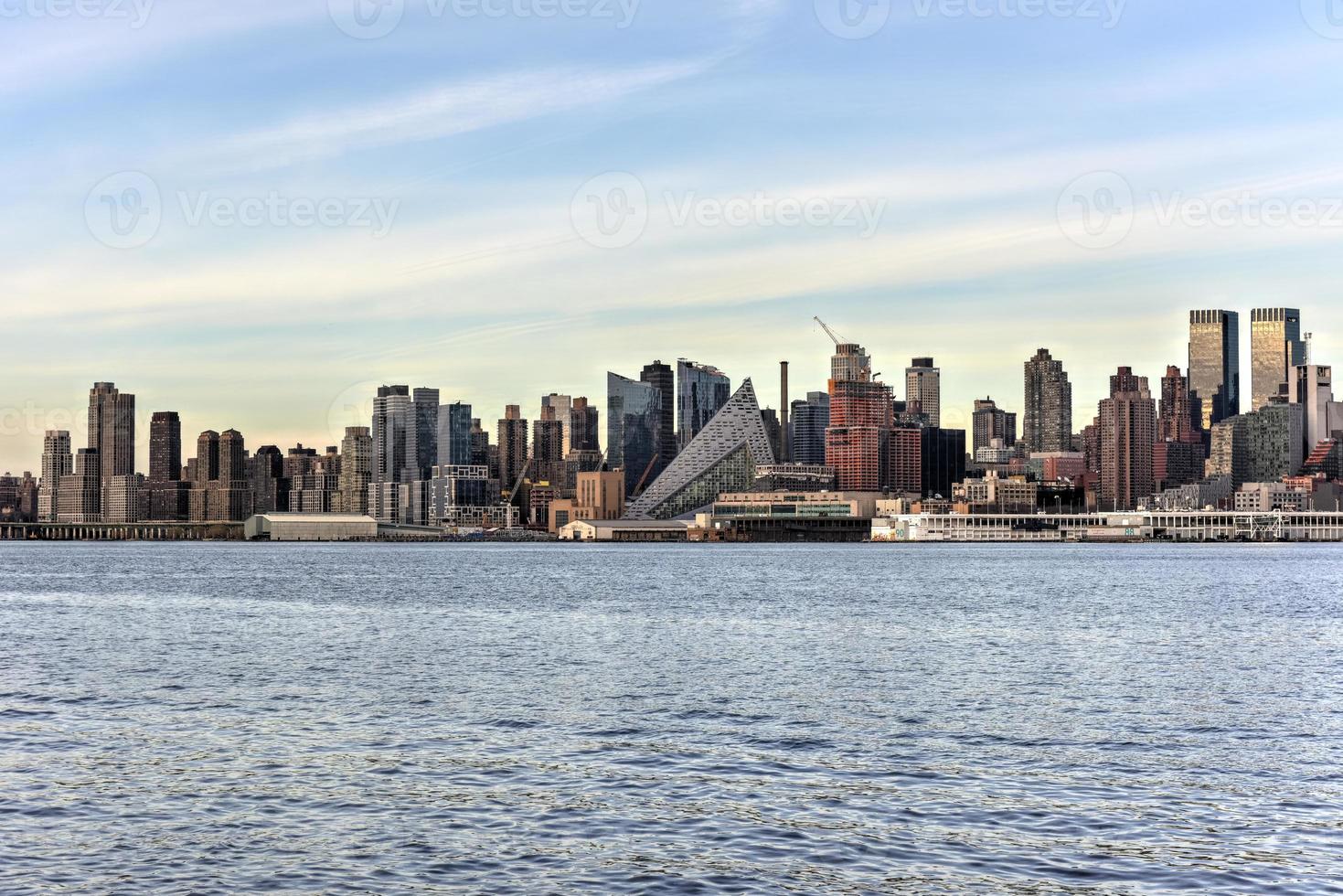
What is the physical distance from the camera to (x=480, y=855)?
863 inches

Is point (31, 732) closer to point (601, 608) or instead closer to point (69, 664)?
point (69, 664)

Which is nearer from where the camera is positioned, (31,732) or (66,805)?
(66,805)

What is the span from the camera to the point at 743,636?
5903cm

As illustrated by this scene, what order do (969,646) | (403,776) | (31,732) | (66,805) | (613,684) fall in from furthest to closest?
Result: (969,646), (613,684), (31,732), (403,776), (66,805)

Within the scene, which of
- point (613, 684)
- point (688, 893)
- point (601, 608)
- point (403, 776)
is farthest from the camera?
point (601, 608)

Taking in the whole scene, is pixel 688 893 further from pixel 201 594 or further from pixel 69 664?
pixel 201 594

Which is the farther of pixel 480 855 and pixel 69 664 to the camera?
pixel 69 664

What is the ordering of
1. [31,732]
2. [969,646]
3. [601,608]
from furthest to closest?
[601,608], [969,646], [31,732]

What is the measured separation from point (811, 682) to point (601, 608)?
37.6 metres

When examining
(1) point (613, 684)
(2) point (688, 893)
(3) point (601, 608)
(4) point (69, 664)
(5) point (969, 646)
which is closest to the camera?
(2) point (688, 893)

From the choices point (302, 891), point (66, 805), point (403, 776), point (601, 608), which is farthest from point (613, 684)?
point (601, 608)

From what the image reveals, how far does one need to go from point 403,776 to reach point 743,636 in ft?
106

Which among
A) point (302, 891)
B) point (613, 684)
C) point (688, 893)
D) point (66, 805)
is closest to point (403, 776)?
point (66, 805)

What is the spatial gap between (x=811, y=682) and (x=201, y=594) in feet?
215
